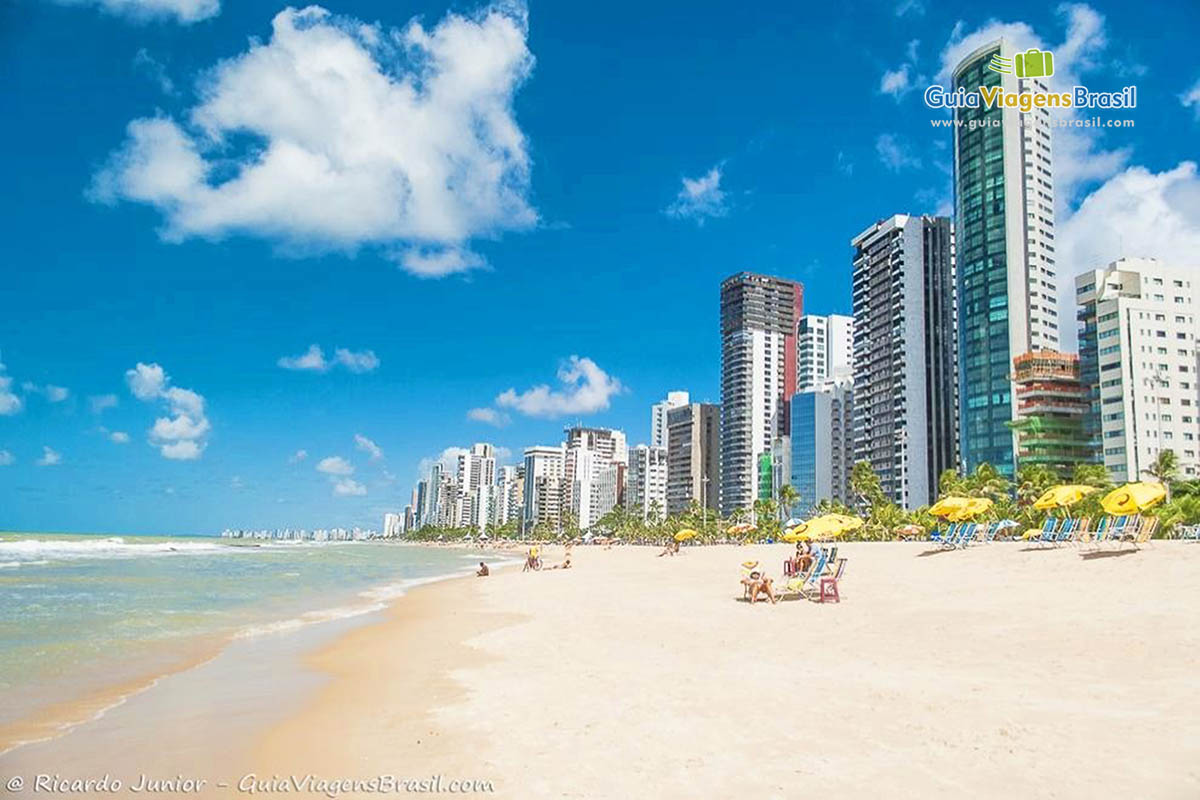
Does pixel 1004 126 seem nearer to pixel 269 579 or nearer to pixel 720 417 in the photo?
pixel 720 417

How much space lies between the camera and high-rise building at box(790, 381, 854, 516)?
135 meters

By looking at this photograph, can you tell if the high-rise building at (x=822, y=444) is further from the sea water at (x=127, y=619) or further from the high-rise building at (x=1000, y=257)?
the sea water at (x=127, y=619)

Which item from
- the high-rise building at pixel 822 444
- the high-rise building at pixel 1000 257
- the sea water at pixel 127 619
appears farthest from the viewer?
the high-rise building at pixel 822 444

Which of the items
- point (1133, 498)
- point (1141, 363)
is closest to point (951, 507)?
point (1133, 498)

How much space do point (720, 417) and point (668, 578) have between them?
5817 inches

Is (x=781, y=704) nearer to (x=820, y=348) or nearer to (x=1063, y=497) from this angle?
(x=1063, y=497)

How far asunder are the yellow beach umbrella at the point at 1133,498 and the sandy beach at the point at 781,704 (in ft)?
14.3

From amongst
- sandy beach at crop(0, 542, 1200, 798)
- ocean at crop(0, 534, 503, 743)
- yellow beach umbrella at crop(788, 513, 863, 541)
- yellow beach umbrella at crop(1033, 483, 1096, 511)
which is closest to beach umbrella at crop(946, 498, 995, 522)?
yellow beach umbrella at crop(1033, 483, 1096, 511)

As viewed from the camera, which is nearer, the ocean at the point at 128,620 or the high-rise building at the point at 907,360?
the ocean at the point at 128,620

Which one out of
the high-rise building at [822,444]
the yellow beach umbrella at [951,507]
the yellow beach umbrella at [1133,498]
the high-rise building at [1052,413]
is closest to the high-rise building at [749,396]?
the high-rise building at [822,444]

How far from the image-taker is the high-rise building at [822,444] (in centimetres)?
13512

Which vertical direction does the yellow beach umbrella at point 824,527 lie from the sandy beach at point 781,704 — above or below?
above

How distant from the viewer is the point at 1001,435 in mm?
98312

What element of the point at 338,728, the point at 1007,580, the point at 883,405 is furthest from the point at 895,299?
the point at 338,728
